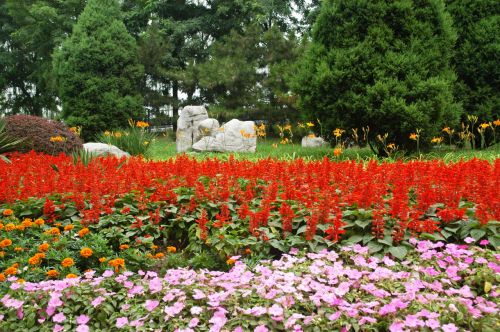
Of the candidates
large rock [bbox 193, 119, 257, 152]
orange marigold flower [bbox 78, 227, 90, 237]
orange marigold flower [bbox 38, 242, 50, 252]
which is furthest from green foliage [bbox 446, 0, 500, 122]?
orange marigold flower [bbox 38, 242, 50, 252]

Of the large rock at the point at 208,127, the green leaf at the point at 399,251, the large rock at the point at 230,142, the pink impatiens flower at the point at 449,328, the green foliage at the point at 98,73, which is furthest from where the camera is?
the green foliage at the point at 98,73

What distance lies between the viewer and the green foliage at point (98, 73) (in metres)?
15.8

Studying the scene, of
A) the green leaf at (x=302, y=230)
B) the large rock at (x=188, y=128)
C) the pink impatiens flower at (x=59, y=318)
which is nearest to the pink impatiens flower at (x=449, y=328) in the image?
the green leaf at (x=302, y=230)

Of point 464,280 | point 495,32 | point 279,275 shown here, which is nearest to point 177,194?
point 279,275

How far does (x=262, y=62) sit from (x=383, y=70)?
10.2m

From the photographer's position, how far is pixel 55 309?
8.63 ft

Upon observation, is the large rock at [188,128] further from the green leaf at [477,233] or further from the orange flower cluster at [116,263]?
the green leaf at [477,233]

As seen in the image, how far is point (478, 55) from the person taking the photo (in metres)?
9.98

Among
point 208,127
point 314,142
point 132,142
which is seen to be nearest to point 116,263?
point 132,142

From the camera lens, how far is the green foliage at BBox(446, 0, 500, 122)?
32.6ft

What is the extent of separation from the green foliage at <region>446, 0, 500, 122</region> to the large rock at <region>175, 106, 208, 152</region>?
6.26 m

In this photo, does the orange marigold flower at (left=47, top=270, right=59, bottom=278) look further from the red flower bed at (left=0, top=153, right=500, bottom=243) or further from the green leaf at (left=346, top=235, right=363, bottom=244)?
the green leaf at (left=346, top=235, right=363, bottom=244)

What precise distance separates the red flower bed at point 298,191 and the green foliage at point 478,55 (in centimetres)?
565

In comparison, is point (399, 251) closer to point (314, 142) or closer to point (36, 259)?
point (36, 259)
